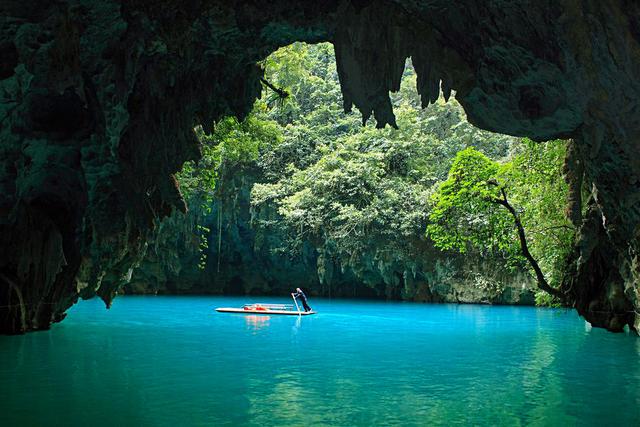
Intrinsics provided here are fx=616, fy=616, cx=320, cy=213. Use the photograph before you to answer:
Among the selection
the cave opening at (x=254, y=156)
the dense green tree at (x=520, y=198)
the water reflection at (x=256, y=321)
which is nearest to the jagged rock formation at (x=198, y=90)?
the cave opening at (x=254, y=156)

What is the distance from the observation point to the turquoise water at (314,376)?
764 cm

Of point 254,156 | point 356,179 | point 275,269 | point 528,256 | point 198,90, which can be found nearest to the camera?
point 198,90

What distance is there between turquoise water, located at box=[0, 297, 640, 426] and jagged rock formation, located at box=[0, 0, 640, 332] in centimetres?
210

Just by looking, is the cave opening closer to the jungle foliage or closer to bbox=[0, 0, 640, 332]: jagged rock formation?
bbox=[0, 0, 640, 332]: jagged rock formation

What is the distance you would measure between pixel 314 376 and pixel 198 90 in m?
6.52

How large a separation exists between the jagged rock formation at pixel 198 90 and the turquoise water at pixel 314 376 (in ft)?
6.90

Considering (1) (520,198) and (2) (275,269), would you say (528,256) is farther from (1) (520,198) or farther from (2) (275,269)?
(2) (275,269)

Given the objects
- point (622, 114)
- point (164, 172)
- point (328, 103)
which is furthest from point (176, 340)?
point (328, 103)

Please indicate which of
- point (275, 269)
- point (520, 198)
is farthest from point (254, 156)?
point (275, 269)

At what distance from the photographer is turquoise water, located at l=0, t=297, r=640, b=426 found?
764 cm

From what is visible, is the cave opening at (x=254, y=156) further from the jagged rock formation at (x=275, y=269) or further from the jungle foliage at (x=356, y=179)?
the jagged rock formation at (x=275, y=269)

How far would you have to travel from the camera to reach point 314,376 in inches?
413

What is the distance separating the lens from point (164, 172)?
559 inches

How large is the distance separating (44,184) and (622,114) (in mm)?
12428
